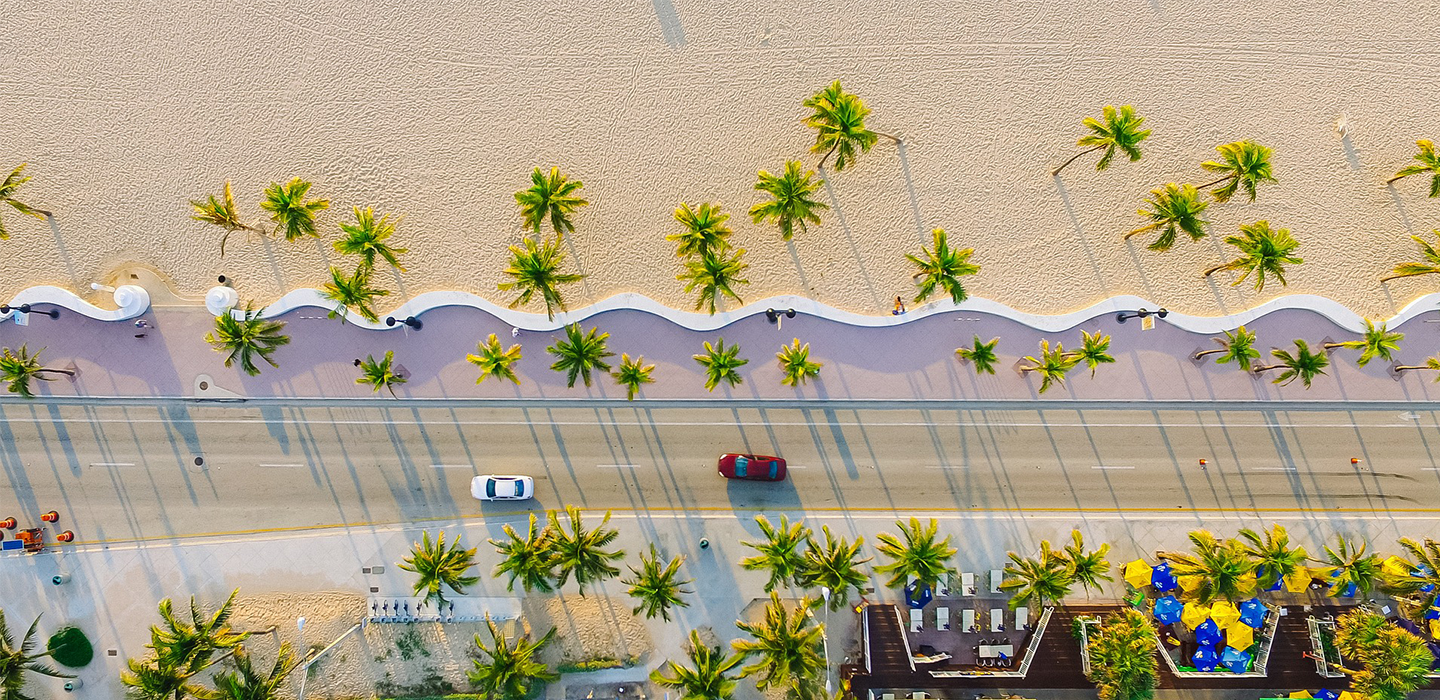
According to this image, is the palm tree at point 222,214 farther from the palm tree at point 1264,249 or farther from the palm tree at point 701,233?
the palm tree at point 1264,249

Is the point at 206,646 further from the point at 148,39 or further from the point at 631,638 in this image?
the point at 148,39

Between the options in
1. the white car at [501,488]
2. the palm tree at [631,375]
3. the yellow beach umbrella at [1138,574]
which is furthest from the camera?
the yellow beach umbrella at [1138,574]

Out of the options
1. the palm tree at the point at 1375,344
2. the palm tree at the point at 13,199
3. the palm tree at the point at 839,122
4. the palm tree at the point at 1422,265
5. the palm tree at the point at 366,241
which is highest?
the palm tree at the point at 13,199

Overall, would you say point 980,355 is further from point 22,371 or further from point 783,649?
point 22,371

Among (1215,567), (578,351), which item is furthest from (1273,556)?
(578,351)

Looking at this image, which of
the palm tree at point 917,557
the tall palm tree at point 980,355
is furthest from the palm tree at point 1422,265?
the palm tree at point 917,557

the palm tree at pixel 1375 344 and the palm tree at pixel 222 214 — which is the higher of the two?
the palm tree at pixel 222 214

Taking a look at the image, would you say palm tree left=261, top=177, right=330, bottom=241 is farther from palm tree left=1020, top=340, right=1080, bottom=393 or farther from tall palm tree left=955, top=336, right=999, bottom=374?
palm tree left=1020, top=340, right=1080, bottom=393
